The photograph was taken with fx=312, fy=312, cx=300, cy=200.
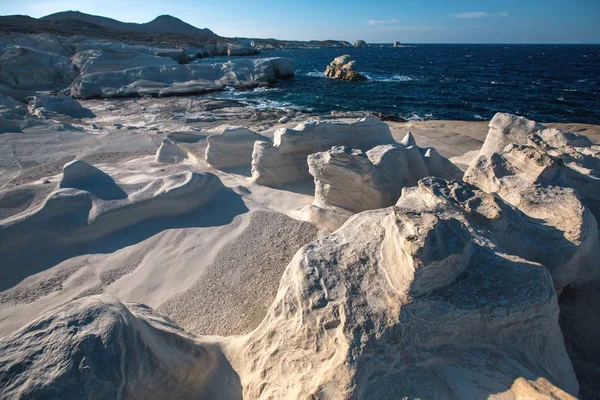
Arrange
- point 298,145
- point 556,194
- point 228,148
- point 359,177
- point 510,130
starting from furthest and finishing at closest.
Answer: point 228,148, point 298,145, point 510,130, point 359,177, point 556,194

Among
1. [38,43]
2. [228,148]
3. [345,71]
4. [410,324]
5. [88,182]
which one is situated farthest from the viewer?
[345,71]

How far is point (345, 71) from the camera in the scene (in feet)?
107

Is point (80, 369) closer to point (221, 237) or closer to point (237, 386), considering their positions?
point (237, 386)

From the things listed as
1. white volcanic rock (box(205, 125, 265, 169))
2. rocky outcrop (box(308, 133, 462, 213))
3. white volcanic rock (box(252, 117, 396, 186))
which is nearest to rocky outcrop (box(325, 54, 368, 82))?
white volcanic rock (box(205, 125, 265, 169))

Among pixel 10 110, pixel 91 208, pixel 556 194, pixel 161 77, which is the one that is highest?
pixel 161 77

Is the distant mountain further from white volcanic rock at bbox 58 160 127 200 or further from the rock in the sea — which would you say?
the rock in the sea

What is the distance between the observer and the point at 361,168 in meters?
5.25

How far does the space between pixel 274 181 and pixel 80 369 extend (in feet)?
17.1

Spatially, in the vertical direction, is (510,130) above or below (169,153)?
above

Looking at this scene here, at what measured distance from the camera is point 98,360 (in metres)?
2.07

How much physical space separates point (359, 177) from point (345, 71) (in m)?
30.7

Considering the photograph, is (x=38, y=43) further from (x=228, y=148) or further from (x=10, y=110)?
(x=228, y=148)

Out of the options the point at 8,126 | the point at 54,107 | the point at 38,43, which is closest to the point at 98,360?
the point at 8,126

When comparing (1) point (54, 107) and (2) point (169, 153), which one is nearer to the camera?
(2) point (169, 153)
